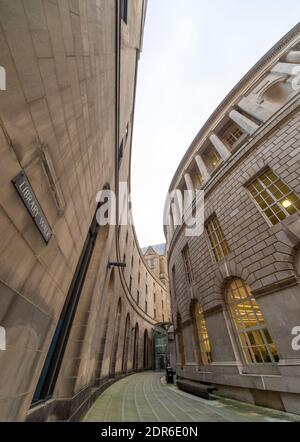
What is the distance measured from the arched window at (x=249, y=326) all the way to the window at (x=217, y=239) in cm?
149

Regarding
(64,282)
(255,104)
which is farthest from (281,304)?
(255,104)

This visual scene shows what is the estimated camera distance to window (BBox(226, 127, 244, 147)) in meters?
13.1

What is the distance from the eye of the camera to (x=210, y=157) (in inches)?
582

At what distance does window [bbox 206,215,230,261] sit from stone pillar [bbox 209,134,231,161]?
175 inches

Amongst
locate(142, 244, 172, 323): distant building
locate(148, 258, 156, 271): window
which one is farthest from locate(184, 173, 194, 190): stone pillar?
locate(148, 258, 156, 271): window

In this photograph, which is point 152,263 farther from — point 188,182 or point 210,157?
point 210,157

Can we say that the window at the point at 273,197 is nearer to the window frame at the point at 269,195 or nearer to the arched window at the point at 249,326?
the window frame at the point at 269,195

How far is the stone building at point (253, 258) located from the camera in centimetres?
625

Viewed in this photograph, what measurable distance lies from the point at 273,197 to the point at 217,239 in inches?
134

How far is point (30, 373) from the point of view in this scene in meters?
2.78

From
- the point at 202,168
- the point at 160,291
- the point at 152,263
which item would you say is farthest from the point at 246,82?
the point at 152,263

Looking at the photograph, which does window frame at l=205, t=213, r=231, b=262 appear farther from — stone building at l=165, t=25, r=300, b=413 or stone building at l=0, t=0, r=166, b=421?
stone building at l=0, t=0, r=166, b=421

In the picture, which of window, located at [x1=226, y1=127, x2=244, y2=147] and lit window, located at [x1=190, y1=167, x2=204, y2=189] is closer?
window, located at [x1=226, y1=127, x2=244, y2=147]

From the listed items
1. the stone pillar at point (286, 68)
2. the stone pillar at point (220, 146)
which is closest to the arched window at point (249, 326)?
the stone pillar at point (220, 146)
